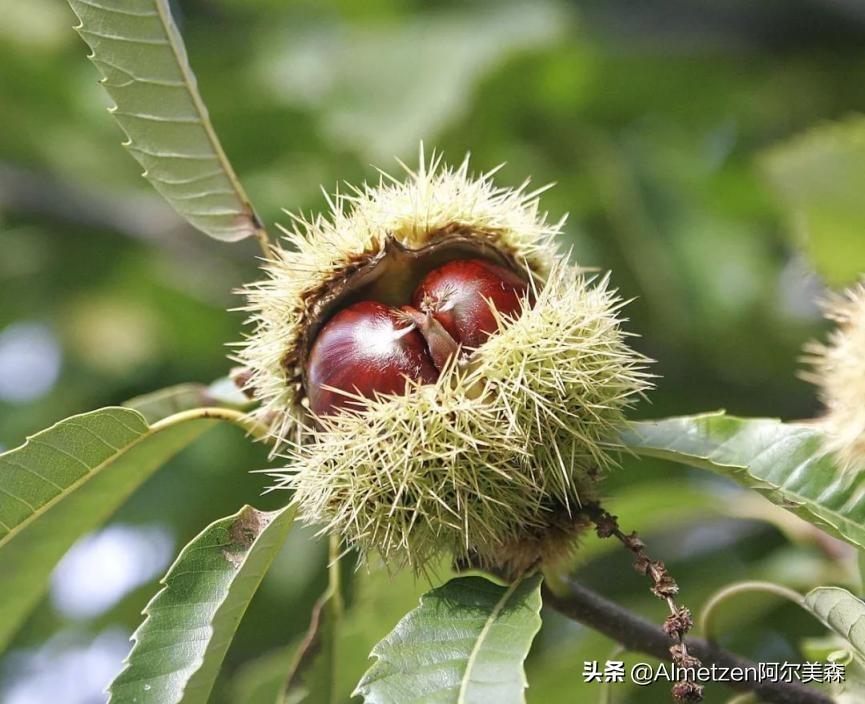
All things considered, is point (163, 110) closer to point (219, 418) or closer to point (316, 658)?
point (219, 418)

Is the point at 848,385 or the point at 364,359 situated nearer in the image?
the point at 364,359

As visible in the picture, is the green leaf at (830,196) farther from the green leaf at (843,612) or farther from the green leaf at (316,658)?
the green leaf at (316,658)

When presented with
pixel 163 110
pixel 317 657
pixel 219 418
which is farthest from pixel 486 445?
pixel 163 110

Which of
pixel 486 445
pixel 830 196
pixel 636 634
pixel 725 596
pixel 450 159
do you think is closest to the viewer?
pixel 486 445

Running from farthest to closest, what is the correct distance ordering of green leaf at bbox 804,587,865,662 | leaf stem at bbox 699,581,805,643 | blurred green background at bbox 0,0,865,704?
blurred green background at bbox 0,0,865,704 < leaf stem at bbox 699,581,805,643 < green leaf at bbox 804,587,865,662

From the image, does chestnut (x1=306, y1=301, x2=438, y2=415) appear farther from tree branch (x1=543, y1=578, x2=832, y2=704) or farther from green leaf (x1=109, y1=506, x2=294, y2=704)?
tree branch (x1=543, y1=578, x2=832, y2=704)

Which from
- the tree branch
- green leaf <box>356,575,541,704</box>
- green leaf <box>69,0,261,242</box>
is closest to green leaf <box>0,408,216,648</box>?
green leaf <box>69,0,261,242</box>

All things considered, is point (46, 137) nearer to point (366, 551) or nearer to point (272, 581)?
point (272, 581)
